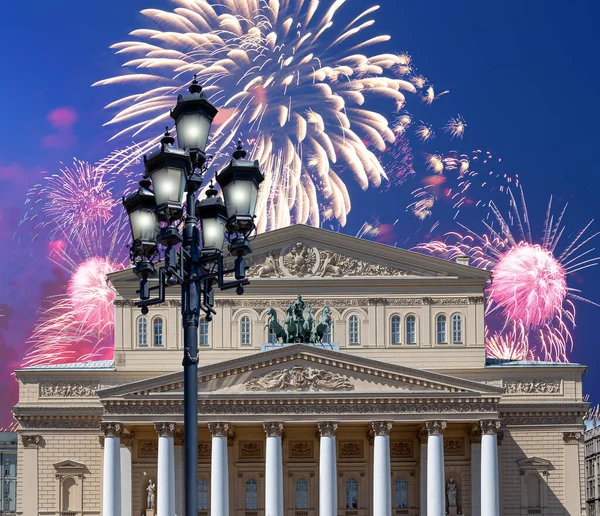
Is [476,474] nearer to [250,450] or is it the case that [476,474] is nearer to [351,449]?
[351,449]

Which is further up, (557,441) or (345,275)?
(345,275)

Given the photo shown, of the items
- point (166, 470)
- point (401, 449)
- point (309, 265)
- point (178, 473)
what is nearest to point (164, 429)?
point (166, 470)

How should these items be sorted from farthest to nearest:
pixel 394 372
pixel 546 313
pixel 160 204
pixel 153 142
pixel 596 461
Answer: pixel 596 461
pixel 153 142
pixel 546 313
pixel 394 372
pixel 160 204

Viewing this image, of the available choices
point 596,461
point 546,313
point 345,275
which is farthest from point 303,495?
point 596,461

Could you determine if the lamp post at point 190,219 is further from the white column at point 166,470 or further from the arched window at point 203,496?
the arched window at point 203,496

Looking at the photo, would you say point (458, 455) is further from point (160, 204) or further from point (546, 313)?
point (160, 204)
